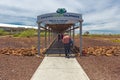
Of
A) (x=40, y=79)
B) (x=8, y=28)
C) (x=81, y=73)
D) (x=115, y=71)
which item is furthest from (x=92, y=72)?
(x=8, y=28)

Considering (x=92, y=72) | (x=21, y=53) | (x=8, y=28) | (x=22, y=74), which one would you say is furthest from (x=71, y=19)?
(x=8, y=28)

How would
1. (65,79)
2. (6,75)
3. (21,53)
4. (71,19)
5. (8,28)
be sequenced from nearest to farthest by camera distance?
(65,79) → (6,75) → (71,19) → (21,53) → (8,28)

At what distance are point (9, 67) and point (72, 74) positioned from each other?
3143 mm

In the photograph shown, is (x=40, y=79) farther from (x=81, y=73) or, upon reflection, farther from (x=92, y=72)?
(x=92, y=72)

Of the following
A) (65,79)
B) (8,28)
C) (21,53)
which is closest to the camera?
(65,79)

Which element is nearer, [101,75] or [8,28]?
[101,75]

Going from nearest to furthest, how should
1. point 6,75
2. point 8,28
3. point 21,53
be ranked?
point 6,75 → point 21,53 → point 8,28

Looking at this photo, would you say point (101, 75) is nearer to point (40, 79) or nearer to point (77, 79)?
point (77, 79)

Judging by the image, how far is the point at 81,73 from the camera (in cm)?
796

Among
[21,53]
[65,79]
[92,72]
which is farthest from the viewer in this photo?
[21,53]

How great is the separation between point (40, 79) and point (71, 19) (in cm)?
663

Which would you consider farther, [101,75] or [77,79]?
[101,75]

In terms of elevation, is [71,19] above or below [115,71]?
above

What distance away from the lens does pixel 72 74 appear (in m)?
7.72
